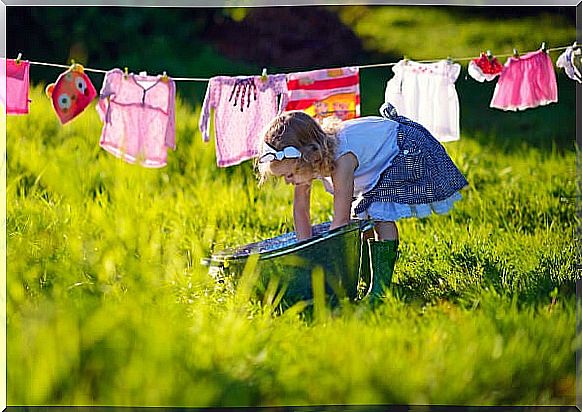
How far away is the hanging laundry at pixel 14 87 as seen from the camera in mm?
2867

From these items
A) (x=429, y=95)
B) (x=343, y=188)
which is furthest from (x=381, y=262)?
(x=429, y=95)

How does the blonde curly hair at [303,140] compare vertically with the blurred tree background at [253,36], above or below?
below

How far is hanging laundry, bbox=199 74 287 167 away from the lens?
3148mm

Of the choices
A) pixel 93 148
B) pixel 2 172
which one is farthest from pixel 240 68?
pixel 2 172

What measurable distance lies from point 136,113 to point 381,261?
0.92 m

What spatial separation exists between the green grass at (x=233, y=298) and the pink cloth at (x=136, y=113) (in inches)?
11.7

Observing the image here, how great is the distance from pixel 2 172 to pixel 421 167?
1.29 m

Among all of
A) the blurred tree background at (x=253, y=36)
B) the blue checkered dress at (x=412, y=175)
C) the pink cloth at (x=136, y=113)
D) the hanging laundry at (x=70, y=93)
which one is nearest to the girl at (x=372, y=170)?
the blue checkered dress at (x=412, y=175)

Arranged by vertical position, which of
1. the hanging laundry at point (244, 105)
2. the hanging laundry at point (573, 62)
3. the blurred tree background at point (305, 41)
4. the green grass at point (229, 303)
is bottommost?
the green grass at point (229, 303)

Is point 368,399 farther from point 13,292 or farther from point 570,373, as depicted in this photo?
point 13,292

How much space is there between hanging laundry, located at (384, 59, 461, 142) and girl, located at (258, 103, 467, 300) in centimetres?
8

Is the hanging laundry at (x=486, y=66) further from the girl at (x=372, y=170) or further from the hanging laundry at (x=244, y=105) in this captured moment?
the hanging laundry at (x=244, y=105)

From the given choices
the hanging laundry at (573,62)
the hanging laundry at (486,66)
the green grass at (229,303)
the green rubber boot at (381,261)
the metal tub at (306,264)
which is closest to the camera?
the green grass at (229,303)

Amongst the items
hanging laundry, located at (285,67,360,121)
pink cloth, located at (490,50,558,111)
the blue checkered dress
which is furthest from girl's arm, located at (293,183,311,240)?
pink cloth, located at (490,50,558,111)
